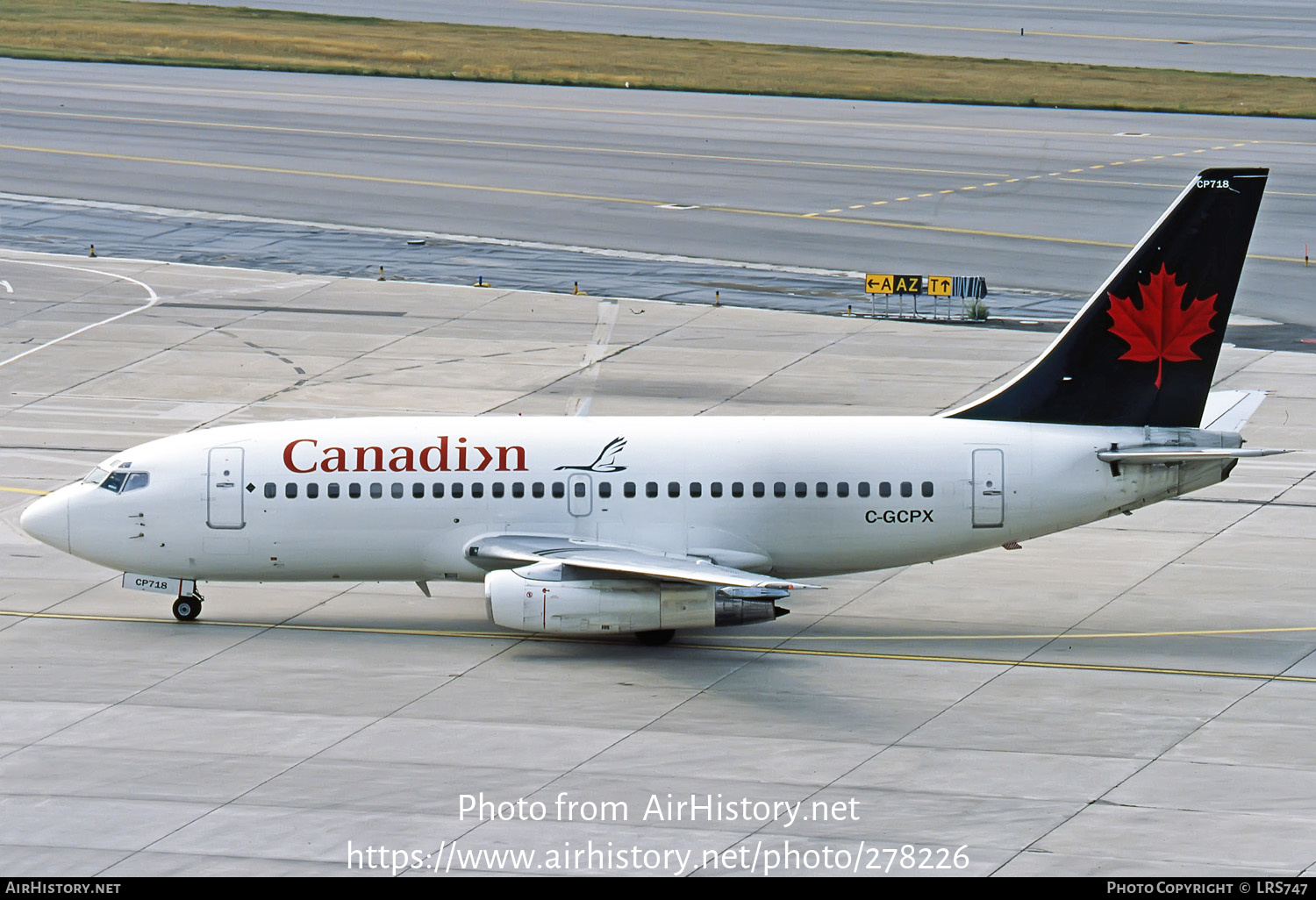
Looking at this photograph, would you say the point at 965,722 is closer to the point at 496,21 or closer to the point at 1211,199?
the point at 1211,199

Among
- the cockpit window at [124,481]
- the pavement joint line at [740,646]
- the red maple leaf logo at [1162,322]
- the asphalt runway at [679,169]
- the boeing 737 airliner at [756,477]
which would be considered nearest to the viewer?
the pavement joint line at [740,646]

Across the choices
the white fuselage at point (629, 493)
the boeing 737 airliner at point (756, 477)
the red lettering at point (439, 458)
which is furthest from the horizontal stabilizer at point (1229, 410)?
the red lettering at point (439, 458)

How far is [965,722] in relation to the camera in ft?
103

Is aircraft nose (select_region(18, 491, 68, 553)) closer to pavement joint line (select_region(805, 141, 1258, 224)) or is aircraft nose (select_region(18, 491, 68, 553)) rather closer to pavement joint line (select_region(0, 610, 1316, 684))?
pavement joint line (select_region(0, 610, 1316, 684))

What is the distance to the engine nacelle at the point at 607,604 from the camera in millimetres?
34250

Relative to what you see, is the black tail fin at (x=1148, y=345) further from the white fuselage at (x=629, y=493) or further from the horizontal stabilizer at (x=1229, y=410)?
the horizontal stabilizer at (x=1229, y=410)

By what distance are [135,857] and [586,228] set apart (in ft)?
176

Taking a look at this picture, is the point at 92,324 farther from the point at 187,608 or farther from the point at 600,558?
the point at 600,558

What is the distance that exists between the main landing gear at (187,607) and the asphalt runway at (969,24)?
90.0 metres

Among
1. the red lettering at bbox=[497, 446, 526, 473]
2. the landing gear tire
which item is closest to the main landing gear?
the landing gear tire

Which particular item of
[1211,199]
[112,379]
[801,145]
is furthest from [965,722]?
[801,145]

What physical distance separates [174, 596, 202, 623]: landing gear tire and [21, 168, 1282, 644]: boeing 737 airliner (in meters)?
0.94

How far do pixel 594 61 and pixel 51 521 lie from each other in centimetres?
8407

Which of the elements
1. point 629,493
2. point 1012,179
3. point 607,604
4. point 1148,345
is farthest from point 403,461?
point 1012,179
